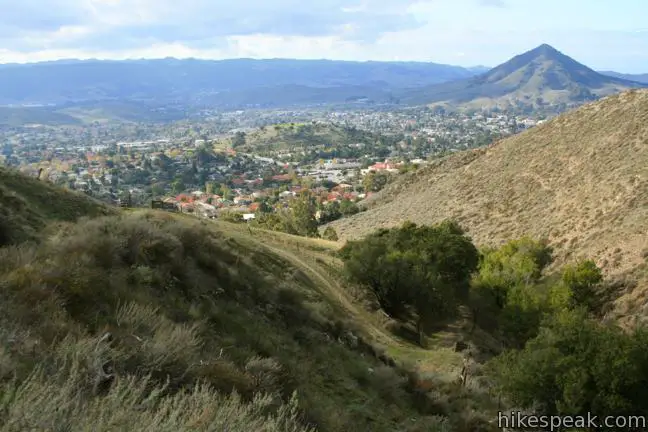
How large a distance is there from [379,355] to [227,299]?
426 cm

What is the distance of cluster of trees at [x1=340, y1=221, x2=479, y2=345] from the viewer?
67.2ft

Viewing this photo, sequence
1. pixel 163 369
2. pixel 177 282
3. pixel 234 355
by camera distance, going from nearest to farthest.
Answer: pixel 163 369
pixel 234 355
pixel 177 282

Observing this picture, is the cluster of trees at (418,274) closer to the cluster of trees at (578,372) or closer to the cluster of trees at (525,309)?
the cluster of trees at (525,309)

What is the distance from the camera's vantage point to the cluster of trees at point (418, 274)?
67.2 feet

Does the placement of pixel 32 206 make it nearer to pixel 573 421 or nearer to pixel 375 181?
pixel 573 421

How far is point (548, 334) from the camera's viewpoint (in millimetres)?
12758

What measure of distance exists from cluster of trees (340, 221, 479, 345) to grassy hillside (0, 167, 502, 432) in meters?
4.58

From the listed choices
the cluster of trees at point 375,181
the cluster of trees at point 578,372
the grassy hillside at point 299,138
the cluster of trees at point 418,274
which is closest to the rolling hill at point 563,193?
the cluster of trees at point 418,274

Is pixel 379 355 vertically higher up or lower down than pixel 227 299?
lower down

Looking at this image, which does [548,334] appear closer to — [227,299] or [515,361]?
[515,361]

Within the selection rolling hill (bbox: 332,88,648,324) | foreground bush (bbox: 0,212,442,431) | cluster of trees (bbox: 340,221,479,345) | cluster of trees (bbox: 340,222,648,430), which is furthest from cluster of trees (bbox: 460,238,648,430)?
rolling hill (bbox: 332,88,648,324)

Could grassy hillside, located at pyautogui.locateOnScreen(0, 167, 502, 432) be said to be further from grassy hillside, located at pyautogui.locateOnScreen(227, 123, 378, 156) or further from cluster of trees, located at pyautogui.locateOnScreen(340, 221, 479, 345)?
grassy hillside, located at pyautogui.locateOnScreen(227, 123, 378, 156)

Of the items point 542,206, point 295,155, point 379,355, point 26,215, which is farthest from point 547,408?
point 295,155

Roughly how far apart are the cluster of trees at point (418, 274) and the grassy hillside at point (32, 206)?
34.5 ft
